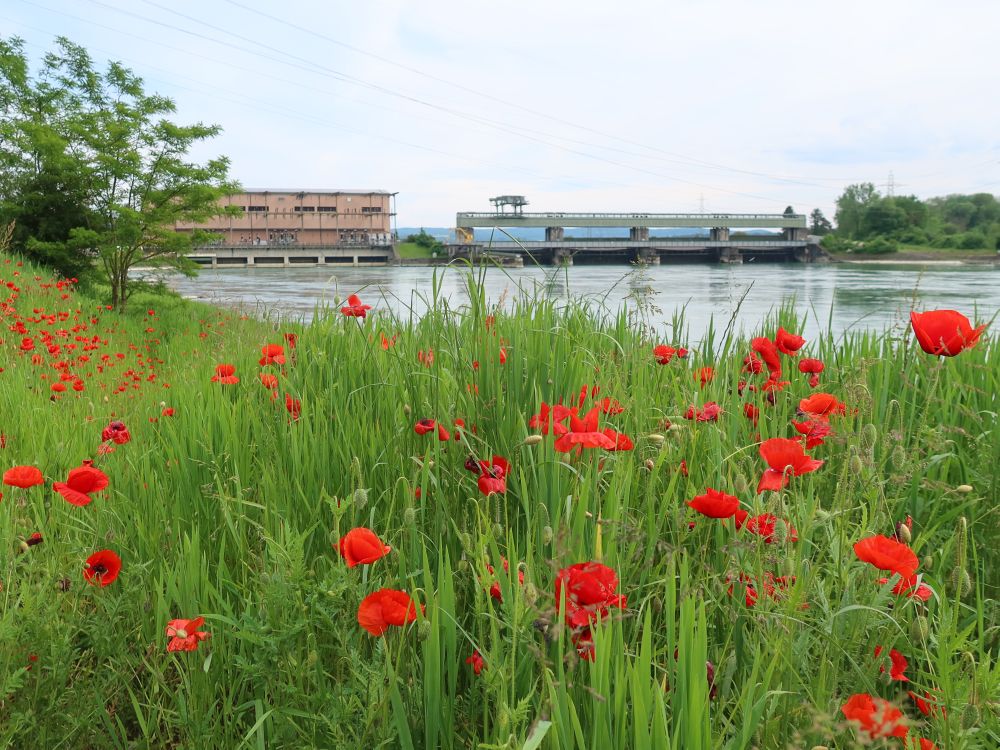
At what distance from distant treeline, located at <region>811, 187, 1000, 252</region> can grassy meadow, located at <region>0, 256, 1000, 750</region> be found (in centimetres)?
6780

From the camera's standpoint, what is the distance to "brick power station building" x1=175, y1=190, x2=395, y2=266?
6950cm

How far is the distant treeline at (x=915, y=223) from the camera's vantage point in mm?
63781

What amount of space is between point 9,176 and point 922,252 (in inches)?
2632

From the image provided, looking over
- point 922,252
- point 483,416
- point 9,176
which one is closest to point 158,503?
point 483,416

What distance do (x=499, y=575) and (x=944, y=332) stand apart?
4.60 ft

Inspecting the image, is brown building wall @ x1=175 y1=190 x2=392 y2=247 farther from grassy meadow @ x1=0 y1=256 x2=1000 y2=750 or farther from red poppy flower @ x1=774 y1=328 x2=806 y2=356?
red poppy flower @ x1=774 y1=328 x2=806 y2=356

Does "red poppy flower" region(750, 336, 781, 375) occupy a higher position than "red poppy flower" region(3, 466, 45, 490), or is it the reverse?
"red poppy flower" region(750, 336, 781, 375)

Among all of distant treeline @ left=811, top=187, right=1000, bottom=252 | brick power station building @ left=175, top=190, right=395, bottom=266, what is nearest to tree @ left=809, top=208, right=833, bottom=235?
distant treeline @ left=811, top=187, right=1000, bottom=252

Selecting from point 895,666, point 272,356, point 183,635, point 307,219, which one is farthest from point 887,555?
point 307,219

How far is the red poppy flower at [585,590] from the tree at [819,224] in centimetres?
9396

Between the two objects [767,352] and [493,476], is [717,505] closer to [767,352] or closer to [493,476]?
[493,476]

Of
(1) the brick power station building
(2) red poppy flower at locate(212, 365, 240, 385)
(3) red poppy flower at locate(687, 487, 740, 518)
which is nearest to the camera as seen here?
(3) red poppy flower at locate(687, 487, 740, 518)

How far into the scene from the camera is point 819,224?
289 ft

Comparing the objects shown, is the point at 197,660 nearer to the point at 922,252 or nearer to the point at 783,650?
the point at 783,650
